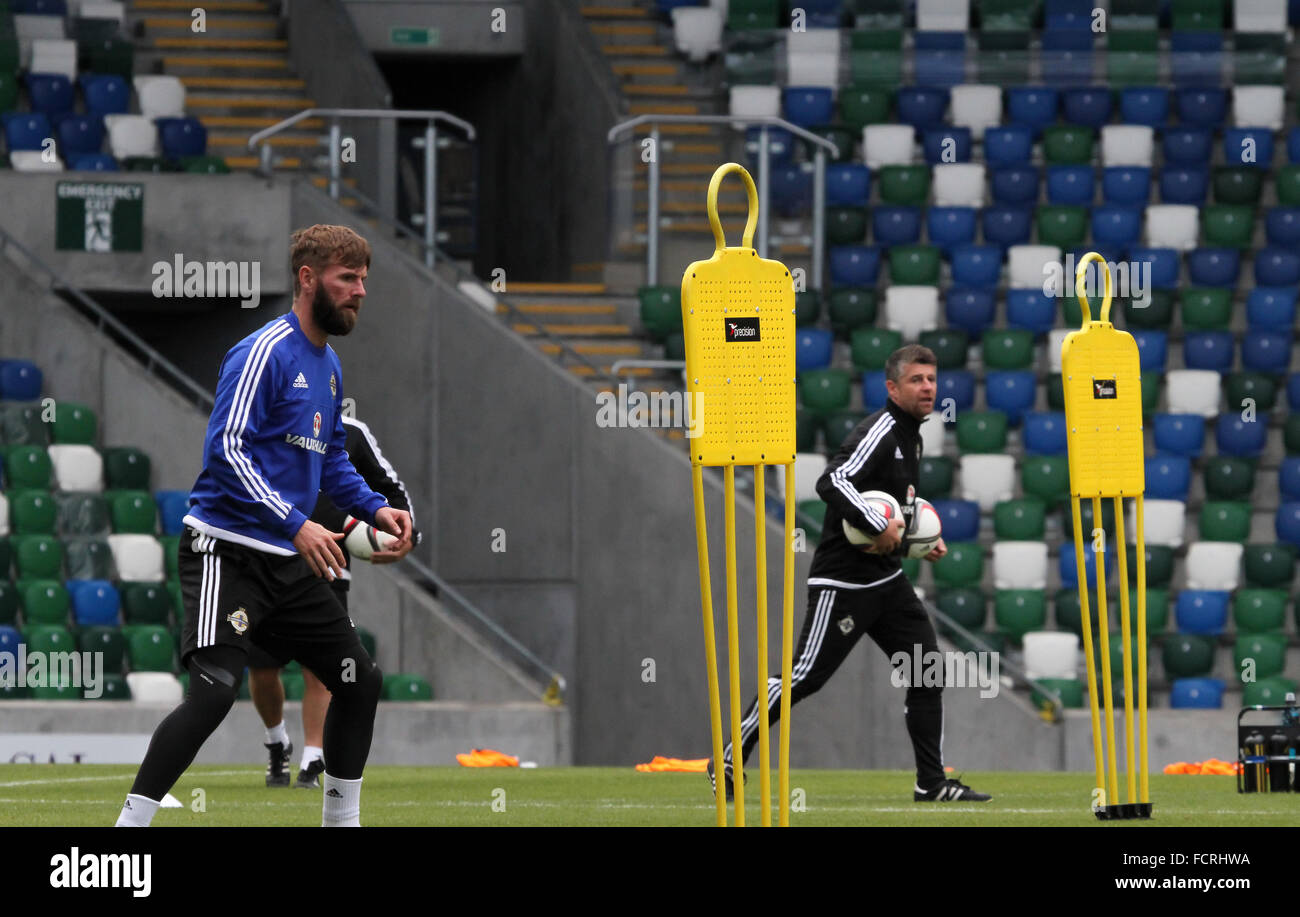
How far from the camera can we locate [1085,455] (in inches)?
317

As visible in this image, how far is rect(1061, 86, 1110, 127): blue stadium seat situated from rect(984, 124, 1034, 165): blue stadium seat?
21.6 inches

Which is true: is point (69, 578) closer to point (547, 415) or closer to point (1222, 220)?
point (547, 415)

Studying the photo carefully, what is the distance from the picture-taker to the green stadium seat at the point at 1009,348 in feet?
64.4

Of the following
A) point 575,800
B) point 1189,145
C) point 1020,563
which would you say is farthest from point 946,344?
point 575,800

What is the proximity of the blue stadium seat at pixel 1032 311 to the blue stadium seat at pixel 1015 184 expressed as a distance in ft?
5.02

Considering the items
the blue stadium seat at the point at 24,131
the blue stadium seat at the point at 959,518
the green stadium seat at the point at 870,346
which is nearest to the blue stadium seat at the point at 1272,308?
the green stadium seat at the point at 870,346

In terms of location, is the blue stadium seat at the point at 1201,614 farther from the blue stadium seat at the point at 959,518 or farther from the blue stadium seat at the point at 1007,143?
the blue stadium seat at the point at 1007,143

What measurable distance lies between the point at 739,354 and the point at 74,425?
12.7m

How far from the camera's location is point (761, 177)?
63.4 feet

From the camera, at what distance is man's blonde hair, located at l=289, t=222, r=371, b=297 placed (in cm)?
679

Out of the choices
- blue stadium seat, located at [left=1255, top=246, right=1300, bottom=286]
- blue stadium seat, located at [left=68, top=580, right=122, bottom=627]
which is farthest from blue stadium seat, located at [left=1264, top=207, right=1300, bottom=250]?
blue stadium seat, located at [left=68, top=580, right=122, bottom=627]

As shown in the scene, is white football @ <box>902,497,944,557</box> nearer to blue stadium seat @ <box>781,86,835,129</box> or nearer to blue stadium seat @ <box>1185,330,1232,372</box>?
blue stadium seat @ <box>1185,330,1232,372</box>

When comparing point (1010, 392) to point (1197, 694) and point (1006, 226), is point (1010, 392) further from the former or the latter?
point (1197, 694)

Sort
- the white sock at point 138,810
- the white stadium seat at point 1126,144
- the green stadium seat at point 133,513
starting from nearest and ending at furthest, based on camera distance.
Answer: the white sock at point 138,810 < the green stadium seat at point 133,513 < the white stadium seat at point 1126,144
